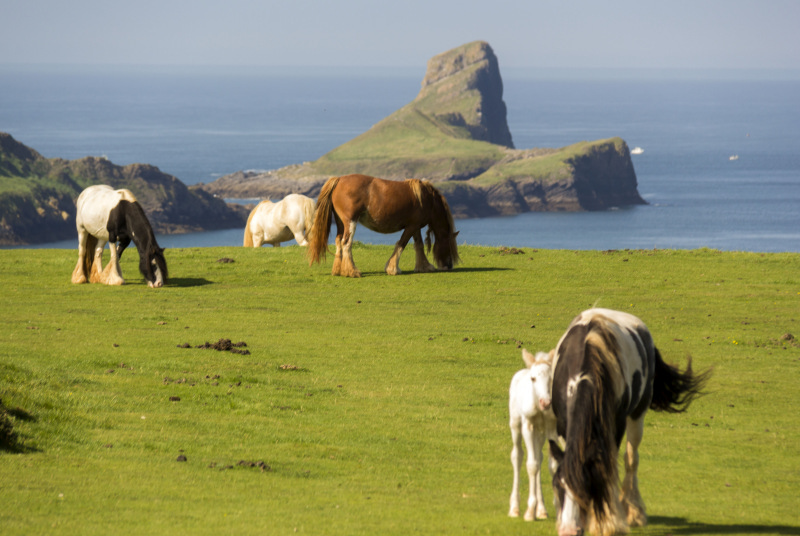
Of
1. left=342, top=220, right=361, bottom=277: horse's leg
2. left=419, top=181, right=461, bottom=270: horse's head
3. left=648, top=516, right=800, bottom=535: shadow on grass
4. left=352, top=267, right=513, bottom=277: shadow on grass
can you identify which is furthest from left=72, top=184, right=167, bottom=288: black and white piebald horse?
left=648, top=516, right=800, bottom=535: shadow on grass

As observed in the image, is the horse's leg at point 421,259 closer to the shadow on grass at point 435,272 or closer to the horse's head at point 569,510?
the shadow on grass at point 435,272

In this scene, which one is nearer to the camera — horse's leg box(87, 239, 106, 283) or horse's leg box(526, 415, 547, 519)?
horse's leg box(526, 415, 547, 519)

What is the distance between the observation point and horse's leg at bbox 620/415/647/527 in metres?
8.02

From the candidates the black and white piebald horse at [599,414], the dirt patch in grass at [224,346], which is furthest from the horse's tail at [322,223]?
the black and white piebald horse at [599,414]

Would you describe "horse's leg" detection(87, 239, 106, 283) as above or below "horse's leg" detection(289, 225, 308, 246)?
below

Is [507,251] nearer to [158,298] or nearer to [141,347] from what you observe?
[158,298]

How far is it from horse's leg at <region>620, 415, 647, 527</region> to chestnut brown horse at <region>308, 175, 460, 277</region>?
658 inches

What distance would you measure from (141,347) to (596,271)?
14.6m

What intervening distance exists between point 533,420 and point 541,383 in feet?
1.49

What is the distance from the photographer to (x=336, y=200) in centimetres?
2514

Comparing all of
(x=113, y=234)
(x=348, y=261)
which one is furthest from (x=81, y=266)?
(x=348, y=261)

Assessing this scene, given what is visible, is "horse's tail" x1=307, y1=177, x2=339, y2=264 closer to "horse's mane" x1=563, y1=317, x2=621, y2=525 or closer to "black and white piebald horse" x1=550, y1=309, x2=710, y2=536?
"black and white piebald horse" x1=550, y1=309, x2=710, y2=536

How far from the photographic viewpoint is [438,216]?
85.4 ft

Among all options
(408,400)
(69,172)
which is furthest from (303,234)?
(69,172)
